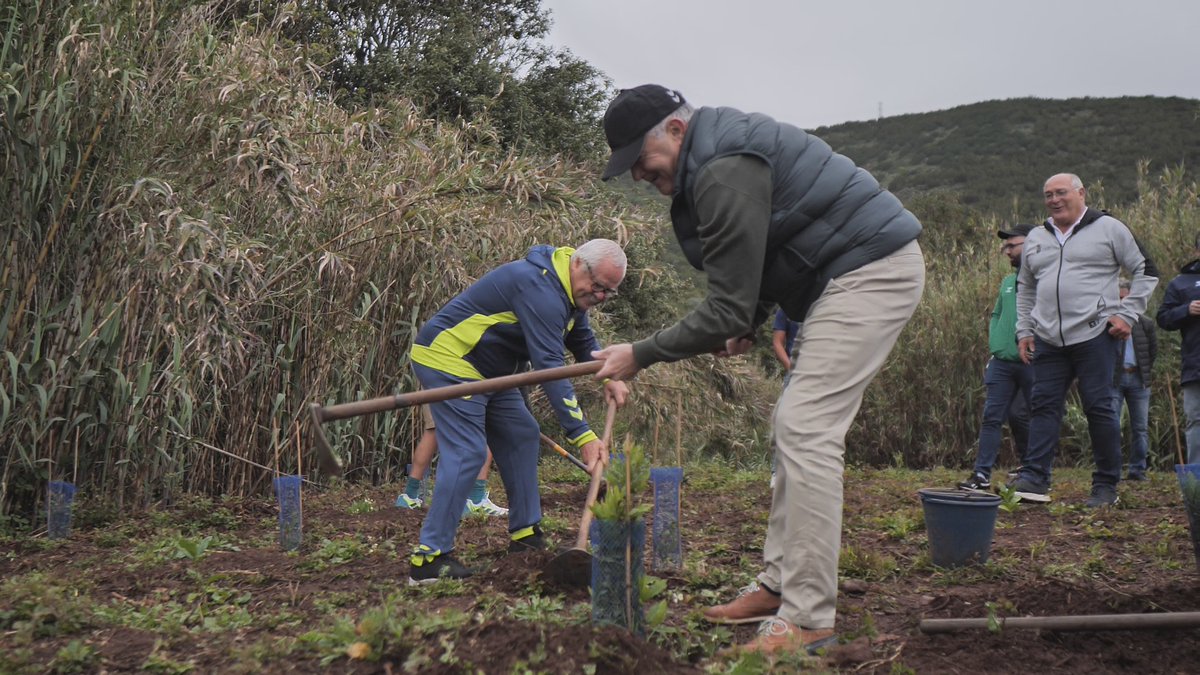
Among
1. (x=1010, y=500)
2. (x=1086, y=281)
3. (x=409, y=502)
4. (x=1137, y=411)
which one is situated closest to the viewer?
(x=1010, y=500)

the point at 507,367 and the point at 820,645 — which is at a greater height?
the point at 507,367

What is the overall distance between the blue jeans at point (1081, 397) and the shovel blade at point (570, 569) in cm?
348

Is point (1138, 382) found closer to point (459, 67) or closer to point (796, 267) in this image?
point (796, 267)

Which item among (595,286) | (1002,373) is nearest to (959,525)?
(595,286)

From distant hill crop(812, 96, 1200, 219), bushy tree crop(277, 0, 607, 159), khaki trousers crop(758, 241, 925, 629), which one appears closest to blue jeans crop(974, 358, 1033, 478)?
khaki trousers crop(758, 241, 925, 629)

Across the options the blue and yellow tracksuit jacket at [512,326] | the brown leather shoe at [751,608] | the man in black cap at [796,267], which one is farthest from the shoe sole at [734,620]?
the blue and yellow tracksuit jacket at [512,326]

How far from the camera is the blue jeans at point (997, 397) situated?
24.1 ft

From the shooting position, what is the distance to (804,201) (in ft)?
10.1

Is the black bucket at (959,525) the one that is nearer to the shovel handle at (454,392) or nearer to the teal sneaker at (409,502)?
the shovel handle at (454,392)

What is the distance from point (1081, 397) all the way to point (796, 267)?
3.67 meters

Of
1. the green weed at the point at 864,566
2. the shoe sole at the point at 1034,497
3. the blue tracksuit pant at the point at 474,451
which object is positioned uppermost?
the blue tracksuit pant at the point at 474,451

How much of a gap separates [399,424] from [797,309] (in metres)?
5.03

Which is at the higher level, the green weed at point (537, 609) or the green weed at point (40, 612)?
the green weed at point (40, 612)

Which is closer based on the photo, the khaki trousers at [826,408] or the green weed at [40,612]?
the khaki trousers at [826,408]
